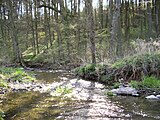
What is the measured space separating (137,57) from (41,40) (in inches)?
1035

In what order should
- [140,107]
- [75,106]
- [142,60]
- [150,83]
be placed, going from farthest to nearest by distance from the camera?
1. [142,60]
2. [150,83]
3. [75,106]
4. [140,107]

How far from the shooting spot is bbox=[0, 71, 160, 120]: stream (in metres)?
8.15

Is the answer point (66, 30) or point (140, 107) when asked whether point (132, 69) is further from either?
point (66, 30)

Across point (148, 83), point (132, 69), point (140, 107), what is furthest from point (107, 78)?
point (140, 107)

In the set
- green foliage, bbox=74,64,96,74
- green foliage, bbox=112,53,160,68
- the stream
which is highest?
green foliage, bbox=112,53,160,68

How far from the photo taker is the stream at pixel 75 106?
8.15 meters

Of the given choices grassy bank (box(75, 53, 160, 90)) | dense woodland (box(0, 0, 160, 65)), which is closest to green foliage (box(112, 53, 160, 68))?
grassy bank (box(75, 53, 160, 90))

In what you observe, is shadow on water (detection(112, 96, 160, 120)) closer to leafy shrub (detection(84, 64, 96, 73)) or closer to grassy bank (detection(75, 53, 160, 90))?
A: grassy bank (detection(75, 53, 160, 90))

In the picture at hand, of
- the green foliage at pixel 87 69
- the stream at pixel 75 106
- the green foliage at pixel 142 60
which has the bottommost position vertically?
the stream at pixel 75 106

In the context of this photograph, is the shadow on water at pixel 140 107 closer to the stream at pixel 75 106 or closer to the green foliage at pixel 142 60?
the stream at pixel 75 106

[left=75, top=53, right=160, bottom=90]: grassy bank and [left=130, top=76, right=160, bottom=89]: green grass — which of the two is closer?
[left=130, top=76, right=160, bottom=89]: green grass

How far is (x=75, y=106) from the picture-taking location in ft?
31.0

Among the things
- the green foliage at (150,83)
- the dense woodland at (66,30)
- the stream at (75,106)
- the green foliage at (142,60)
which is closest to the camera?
the stream at (75,106)

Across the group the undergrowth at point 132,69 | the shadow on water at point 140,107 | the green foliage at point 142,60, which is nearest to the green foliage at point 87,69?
the undergrowth at point 132,69
